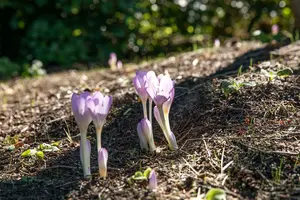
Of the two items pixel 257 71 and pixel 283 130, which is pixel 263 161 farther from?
pixel 257 71

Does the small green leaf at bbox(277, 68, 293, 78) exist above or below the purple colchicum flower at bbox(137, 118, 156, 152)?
above

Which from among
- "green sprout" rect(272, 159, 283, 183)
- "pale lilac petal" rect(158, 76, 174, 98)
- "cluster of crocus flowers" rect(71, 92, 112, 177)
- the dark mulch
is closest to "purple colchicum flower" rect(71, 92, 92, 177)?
"cluster of crocus flowers" rect(71, 92, 112, 177)

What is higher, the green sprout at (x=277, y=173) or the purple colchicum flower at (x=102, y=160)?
the purple colchicum flower at (x=102, y=160)

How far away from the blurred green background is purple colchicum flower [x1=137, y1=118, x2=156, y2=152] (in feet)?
11.1

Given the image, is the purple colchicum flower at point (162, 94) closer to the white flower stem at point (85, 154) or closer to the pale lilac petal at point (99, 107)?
the pale lilac petal at point (99, 107)

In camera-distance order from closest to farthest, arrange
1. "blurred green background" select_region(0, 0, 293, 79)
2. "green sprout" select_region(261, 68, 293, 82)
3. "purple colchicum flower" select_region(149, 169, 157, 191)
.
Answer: "purple colchicum flower" select_region(149, 169, 157, 191) → "green sprout" select_region(261, 68, 293, 82) → "blurred green background" select_region(0, 0, 293, 79)

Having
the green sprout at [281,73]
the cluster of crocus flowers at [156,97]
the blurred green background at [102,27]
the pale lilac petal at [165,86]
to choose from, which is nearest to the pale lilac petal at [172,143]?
the cluster of crocus flowers at [156,97]

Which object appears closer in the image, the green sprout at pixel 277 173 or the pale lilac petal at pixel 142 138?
the green sprout at pixel 277 173

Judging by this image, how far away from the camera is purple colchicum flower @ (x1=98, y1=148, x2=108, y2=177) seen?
2254mm

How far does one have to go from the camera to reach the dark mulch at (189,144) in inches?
87.5

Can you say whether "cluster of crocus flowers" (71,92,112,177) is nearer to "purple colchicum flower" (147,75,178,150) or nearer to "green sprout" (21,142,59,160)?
"purple colchicum flower" (147,75,178,150)

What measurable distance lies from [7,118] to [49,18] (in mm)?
2566

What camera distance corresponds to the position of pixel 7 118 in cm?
374

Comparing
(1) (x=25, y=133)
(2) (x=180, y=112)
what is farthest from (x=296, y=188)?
(1) (x=25, y=133)
